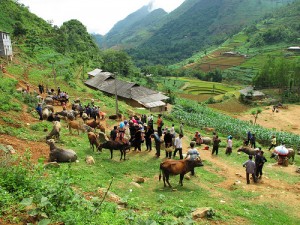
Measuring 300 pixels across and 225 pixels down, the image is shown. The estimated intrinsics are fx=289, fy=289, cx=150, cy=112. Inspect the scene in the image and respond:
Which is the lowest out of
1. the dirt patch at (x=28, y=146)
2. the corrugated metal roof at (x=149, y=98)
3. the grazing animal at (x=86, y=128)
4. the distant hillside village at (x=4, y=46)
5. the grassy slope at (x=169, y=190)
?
the corrugated metal roof at (x=149, y=98)

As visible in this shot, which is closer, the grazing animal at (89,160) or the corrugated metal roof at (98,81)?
the grazing animal at (89,160)

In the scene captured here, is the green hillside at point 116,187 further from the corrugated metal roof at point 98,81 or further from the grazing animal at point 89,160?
the corrugated metal roof at point 98,81

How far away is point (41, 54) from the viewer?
59.4 meters

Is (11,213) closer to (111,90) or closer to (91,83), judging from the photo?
(111,90)

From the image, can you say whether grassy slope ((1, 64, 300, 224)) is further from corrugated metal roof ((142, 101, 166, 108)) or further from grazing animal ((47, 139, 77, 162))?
corrugated metal roof ((142, 101, 166, 108))

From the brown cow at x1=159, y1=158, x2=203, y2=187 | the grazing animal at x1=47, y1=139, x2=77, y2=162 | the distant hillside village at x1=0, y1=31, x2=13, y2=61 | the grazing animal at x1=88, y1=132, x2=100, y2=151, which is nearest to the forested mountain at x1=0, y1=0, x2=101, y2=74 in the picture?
the distant hillside village at x1=0, y1=31, x2=13, y2=61

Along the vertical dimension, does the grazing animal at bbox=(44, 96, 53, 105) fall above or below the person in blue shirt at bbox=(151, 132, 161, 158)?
above

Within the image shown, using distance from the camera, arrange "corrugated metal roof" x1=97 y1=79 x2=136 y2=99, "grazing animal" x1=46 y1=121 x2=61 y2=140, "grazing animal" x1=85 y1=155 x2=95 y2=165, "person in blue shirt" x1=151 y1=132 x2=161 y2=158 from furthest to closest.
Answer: "corrugated metal roof" x1=97 y1=79 x2=136 y2=99 < "person in blue shirt" x1=151 y1=132 x2=161 y2=158 < "grazing animal" x1=46 y1=121 x2=61 y2=140 < "grazing animal" x1=85 y1=155 x2=95 y2=165

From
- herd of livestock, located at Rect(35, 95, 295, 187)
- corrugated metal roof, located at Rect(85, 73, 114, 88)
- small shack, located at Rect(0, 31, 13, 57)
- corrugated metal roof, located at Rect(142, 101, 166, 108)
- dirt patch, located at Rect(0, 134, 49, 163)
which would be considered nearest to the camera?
herd of livestock, located at Rect(35, 95, 295, 187)

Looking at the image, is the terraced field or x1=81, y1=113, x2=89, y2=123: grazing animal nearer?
x1=81, y1=113, x2=89, y2=123: grazing animal

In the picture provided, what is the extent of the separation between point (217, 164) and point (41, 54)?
50574 millimetres

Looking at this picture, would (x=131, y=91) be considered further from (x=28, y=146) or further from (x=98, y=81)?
(x=28, y=146)

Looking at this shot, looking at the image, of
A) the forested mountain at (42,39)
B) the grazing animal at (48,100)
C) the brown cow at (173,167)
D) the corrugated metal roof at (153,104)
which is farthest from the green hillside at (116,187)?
the forested mountain at (42,39)

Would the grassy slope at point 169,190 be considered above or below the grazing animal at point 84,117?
below
